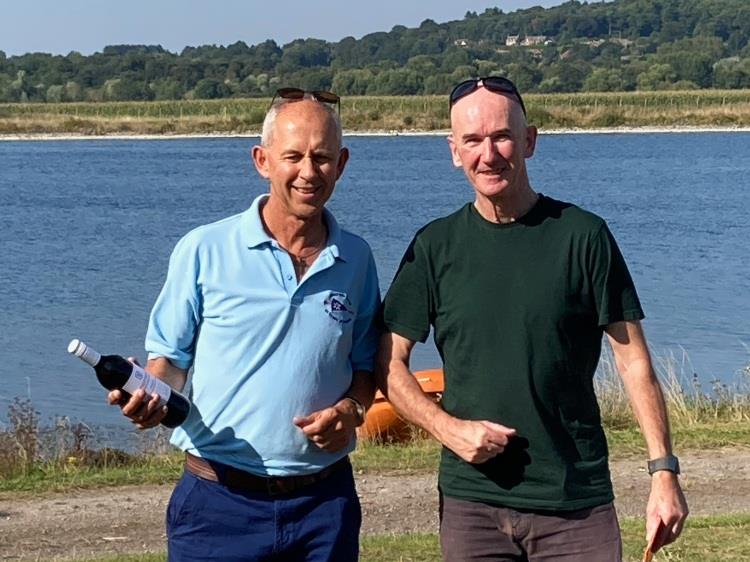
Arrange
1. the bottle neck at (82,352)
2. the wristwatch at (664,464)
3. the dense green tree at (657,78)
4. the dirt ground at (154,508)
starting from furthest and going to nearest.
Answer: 1. the dense green tree at (657,78)
2. the dirt ground at (154,508)
3. the wristwatch at (664,464)
4. the bottle neck at (82,352)

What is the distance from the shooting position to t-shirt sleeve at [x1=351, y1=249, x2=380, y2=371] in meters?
4.27

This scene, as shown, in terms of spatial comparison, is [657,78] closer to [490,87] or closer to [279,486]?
[490,87]

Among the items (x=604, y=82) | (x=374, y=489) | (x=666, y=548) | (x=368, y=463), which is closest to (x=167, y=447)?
(x=368, y=463)

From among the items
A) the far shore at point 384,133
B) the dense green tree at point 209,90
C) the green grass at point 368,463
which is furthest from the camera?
the dense green tree at point 209,90

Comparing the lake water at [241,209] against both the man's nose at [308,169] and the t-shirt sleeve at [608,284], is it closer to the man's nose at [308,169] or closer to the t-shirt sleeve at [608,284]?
the man's nose at [308,169]

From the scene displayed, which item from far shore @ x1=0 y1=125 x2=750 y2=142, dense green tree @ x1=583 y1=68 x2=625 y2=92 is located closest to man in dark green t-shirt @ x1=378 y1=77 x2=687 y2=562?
far shore @ x1=0 y1=125 x2=750 y2=142

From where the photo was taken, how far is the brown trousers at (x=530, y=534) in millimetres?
3979

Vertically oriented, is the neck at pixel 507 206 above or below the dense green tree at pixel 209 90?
above

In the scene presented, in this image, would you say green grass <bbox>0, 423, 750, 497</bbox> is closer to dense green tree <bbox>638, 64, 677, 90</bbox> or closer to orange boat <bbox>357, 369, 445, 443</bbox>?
orange boat <bbox>357, 369, 445, 443</bbox>

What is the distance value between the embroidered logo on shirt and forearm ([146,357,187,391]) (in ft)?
1.56

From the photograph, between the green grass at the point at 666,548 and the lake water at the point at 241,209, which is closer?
the green grass at the point at 666,548

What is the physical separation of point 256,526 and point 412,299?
80 centimetres

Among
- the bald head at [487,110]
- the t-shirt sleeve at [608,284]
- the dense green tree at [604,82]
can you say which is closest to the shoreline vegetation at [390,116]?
the dense green tree at [604,82]

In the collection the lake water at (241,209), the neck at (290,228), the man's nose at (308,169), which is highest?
the man's nose at (308,169)
